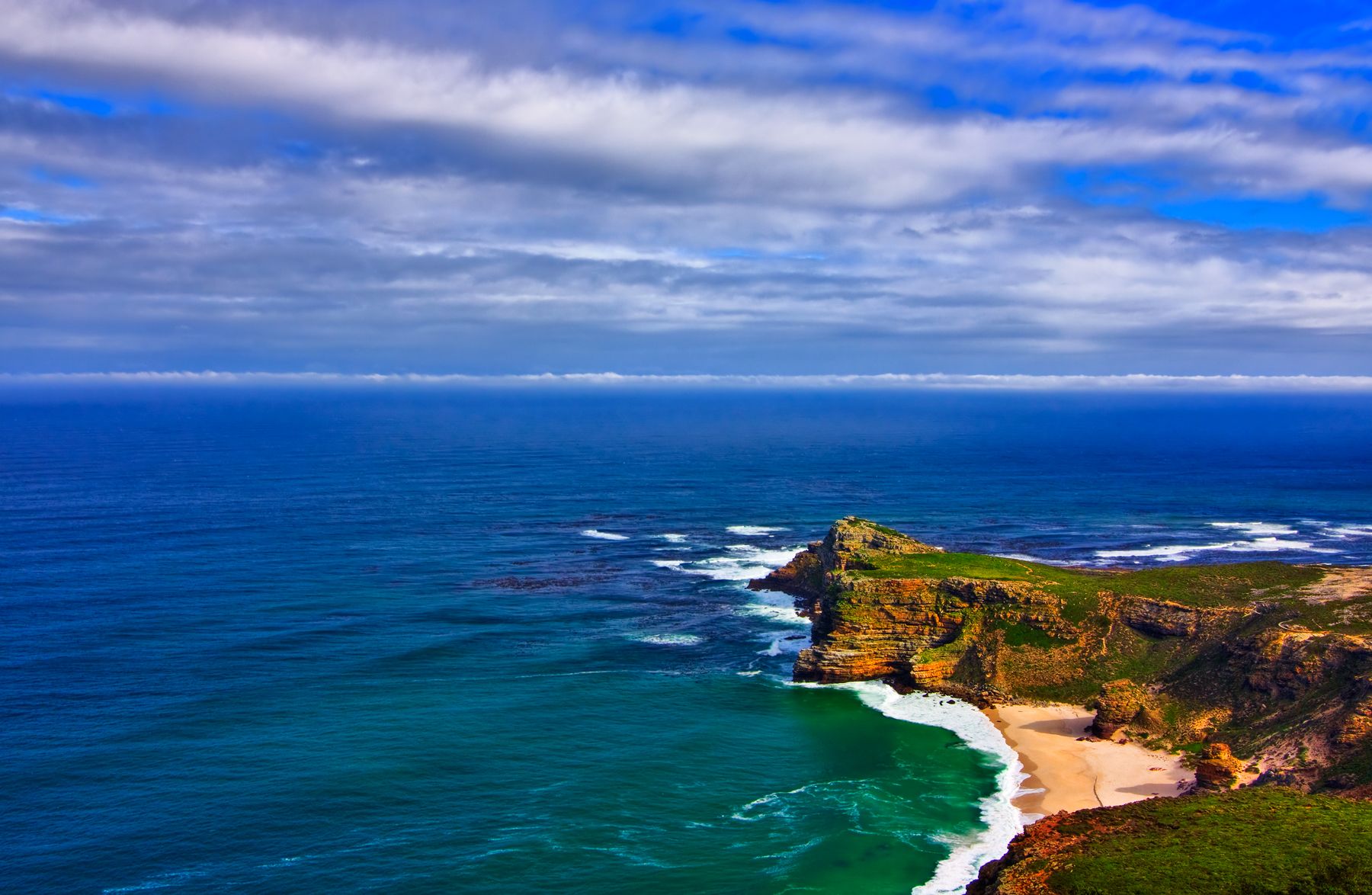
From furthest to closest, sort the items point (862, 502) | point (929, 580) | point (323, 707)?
point (862, 502), point (929, 580), point (323, 707)

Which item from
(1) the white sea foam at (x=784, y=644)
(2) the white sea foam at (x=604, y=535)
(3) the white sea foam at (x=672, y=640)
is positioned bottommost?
(1) the white sea foam at (x=784, y=644)

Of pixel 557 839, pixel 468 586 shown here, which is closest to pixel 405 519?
pixel 468 586

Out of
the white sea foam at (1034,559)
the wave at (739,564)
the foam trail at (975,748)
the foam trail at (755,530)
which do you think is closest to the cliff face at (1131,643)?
the foam trail at (975,748)

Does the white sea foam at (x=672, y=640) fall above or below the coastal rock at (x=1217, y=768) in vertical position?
below

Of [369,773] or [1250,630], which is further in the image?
[1250,630]

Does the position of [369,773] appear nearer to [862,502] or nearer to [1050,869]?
[1050,869]

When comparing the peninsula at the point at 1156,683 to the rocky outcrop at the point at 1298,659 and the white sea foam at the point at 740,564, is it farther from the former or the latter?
the white sea foam at the point at 740,564
